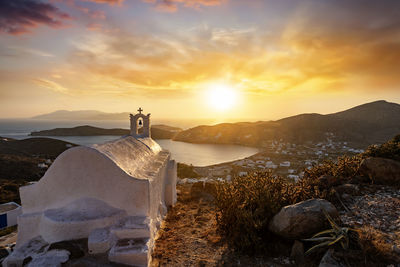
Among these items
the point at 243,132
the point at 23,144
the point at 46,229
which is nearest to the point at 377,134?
the point at 243,132

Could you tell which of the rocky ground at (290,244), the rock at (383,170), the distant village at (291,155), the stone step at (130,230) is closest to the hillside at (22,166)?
the stone step at (130,230)

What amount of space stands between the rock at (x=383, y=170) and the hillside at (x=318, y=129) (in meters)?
60.4

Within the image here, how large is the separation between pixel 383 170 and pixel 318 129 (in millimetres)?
67952

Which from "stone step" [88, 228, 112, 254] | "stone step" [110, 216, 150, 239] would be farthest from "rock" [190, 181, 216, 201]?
"stone step" [88, 228, 112, 254]

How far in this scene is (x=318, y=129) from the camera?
2657 inches

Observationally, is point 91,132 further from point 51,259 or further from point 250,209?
point 250,209

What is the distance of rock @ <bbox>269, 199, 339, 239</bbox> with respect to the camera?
475 cm

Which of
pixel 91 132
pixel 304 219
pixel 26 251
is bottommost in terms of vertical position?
pixel 26 251

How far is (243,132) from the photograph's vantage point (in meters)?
77.7

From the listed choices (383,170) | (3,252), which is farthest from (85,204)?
(383,170)

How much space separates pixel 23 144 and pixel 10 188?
38253mm

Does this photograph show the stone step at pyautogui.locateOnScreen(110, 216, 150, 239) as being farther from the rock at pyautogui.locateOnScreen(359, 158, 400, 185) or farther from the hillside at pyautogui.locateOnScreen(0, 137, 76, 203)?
A: the hillside at pyautogui.locateOnScreen(0, 137, 76, 203)

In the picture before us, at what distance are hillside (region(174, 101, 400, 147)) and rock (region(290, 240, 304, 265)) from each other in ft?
211

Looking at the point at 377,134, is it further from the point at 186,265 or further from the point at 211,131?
the point at 186,265
